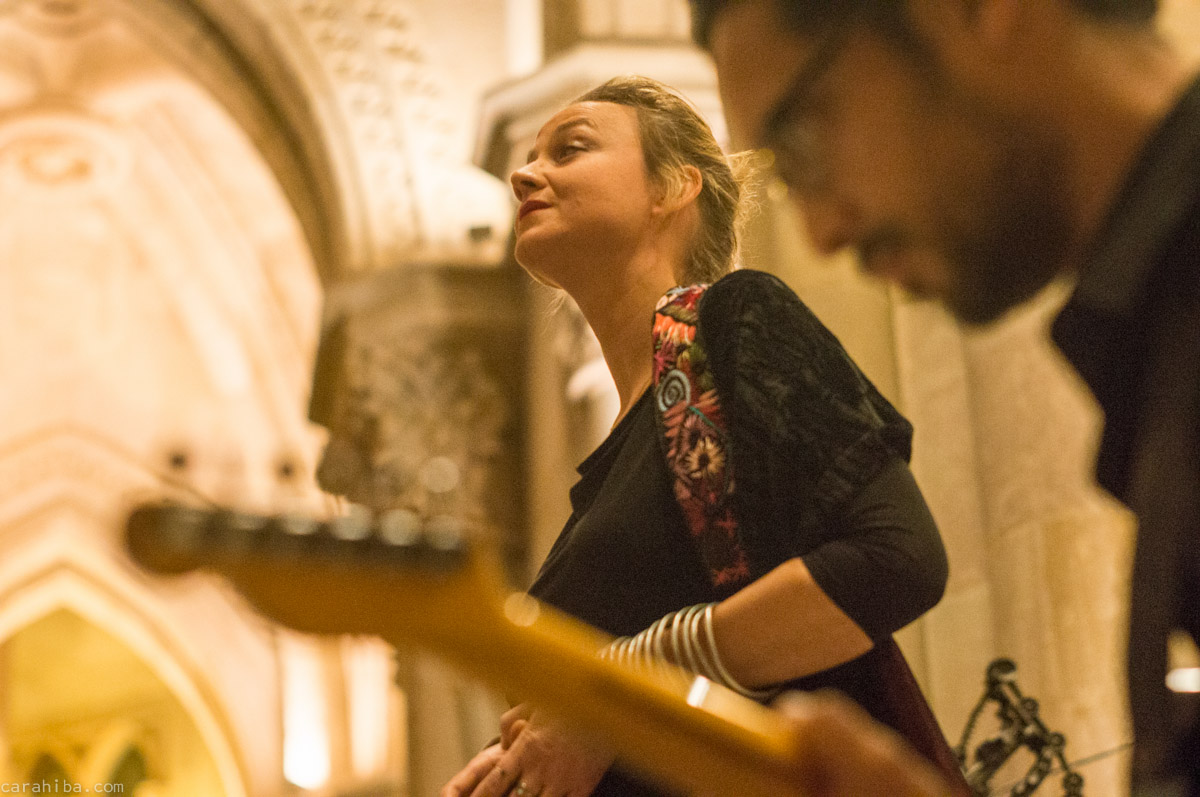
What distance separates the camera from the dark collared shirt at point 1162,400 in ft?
2.65

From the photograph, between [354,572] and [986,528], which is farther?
[986,528]

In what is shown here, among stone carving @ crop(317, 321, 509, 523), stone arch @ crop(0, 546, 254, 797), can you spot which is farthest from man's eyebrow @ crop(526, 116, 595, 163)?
stone arch @ crop(0, 546, 254, 797)

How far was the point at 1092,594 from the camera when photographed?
276cm

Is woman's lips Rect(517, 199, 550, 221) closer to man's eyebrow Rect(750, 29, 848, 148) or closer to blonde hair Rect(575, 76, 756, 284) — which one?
blonde hair Rect(575, 76, 756, 284)

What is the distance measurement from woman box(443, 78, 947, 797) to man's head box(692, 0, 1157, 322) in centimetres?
37

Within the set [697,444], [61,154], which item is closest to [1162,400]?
[697,444]

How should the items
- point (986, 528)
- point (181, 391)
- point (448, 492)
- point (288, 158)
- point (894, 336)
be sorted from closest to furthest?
point (986, 528) < point (894, 336) < point (448, 492) < point (288, 158) < point (181, 391)

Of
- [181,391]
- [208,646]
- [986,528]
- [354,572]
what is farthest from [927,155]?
[208,646]

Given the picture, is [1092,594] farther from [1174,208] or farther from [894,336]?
[1174,208]

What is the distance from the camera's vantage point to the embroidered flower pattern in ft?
4.61

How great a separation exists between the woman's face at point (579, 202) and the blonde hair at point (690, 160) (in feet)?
0.11

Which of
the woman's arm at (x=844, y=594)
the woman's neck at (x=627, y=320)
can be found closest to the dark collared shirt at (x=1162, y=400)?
the woman's arm at (x=844, y=594)

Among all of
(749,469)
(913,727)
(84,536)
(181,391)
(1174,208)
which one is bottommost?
(84,536)

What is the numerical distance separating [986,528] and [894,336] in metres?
0.54
